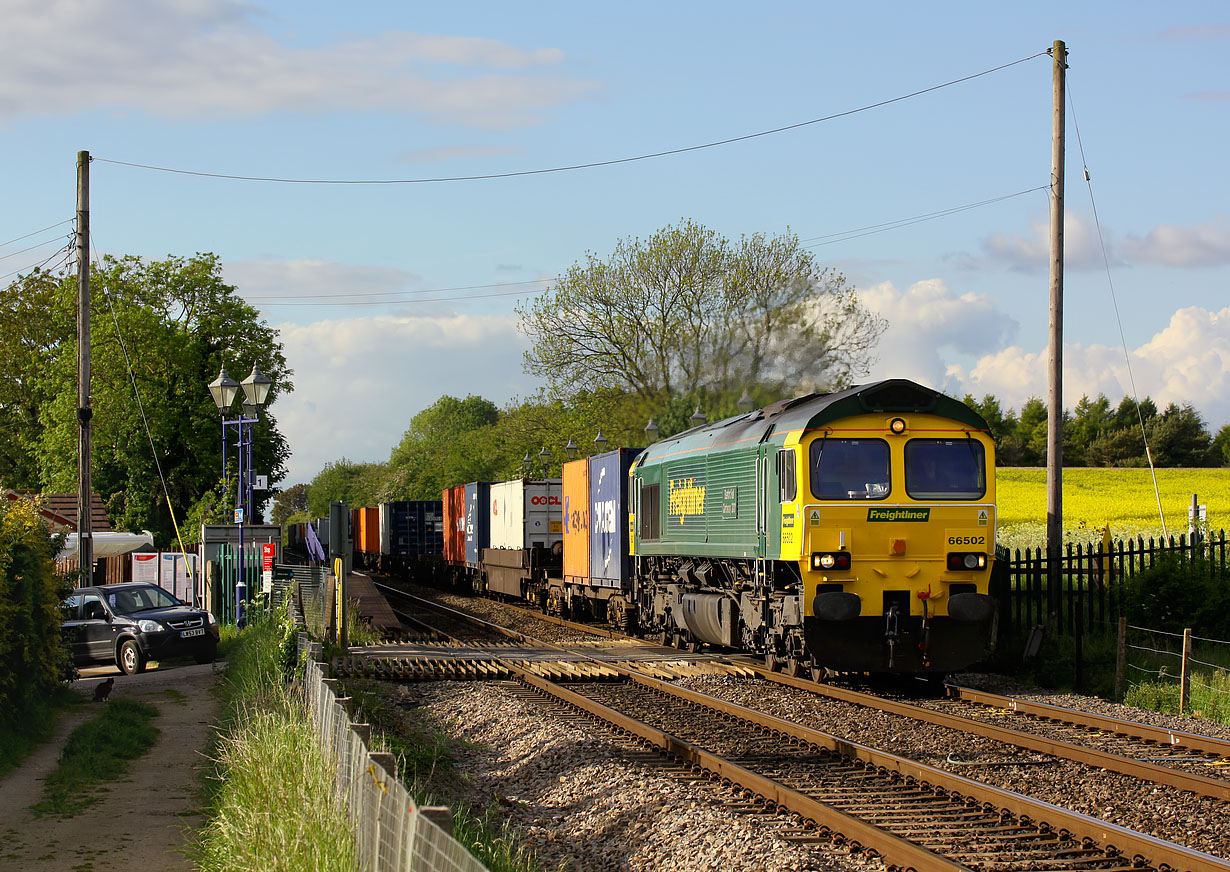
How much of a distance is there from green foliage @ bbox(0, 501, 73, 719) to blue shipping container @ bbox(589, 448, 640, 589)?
10.4m

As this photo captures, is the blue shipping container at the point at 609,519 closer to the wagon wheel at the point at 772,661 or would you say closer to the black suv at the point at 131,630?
the wagon wheel at the point at 772,661

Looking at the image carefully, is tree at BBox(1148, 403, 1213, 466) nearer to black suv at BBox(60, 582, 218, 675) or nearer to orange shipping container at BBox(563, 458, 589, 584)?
orange shipping container at BBox(563, 458, 589, 584)

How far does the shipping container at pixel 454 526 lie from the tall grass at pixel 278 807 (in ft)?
99.4

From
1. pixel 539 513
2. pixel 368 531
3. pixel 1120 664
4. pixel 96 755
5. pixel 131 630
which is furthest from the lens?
pixel 368 531

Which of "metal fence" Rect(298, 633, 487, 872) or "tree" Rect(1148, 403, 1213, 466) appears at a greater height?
"tree" Rect(1148, 403, 1213, 466)

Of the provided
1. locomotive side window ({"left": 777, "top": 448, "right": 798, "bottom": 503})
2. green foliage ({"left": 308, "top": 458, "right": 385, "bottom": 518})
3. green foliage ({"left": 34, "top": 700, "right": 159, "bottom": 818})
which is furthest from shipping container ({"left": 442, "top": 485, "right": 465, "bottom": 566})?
green foliage ({"left": 308, "top": 458, "right": 385, "bottom": 518})

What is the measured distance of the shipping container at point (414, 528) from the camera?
2014 inches

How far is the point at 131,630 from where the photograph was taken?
2028 cm

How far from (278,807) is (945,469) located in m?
9.71

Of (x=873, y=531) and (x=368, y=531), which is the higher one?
(x=873, y=531)

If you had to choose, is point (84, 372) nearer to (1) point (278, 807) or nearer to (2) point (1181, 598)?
(1) point (278, 807)

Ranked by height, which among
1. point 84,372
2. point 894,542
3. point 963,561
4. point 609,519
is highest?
point 84,372

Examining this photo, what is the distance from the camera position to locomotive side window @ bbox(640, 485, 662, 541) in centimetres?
2039

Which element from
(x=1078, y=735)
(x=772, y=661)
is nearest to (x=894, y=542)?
(x=772, y=661)
